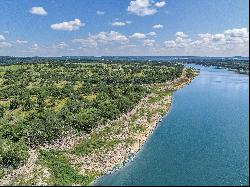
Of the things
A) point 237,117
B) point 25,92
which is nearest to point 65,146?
point 237,117

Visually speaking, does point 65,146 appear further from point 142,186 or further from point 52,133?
point 142,186

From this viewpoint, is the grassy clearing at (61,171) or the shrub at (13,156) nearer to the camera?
the grassy clearing at (61,171)

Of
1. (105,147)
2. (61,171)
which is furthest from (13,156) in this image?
(105,147)

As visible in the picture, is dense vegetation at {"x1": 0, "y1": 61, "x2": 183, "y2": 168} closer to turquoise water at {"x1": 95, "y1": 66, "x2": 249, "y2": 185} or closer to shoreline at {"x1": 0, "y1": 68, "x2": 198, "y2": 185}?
shoreline at {"x1": 0, "y1": 68, "x2": 198, "y2": 185}

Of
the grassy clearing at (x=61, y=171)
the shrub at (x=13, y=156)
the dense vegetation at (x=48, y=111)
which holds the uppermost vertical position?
the dense vegetation at (x=48, y=111)

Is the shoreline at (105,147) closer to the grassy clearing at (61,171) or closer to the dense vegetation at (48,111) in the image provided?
the grassy clearing at (61,171)

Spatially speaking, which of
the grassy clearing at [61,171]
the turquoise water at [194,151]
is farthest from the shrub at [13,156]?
the turquoise water at [194,151]
